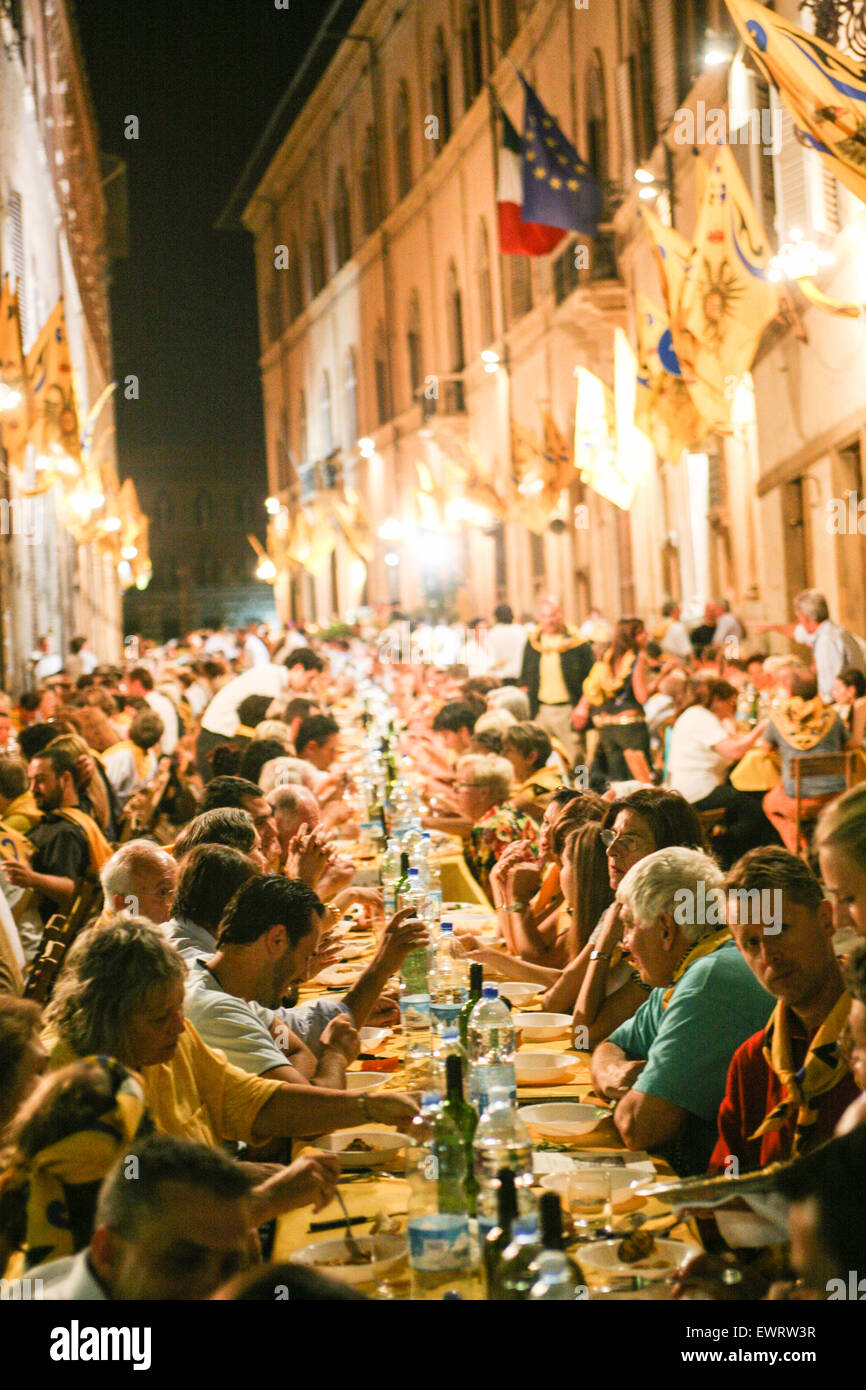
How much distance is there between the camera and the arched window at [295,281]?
166 feet

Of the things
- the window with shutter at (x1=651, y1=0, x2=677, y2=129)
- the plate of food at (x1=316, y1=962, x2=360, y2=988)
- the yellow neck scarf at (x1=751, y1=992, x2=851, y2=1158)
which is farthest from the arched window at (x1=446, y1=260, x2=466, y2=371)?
the yellow neck scarf at (x1=751, y1=992, x2=851, y2=1158)

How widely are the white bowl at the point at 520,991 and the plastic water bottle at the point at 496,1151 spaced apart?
155 centimetres

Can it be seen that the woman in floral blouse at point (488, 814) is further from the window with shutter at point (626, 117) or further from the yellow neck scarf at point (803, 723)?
the window with shutter at point (626, 117)

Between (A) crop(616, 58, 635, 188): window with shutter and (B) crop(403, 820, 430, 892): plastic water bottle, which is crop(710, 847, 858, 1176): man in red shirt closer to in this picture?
(B) crop(403, 820, 430, 892): plastic water bottle

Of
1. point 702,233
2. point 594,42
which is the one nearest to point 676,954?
point 702,233

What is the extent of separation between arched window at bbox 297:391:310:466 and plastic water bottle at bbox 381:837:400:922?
46040mm

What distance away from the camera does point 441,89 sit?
3406 cm

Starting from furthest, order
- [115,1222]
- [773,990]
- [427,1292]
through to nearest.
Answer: [773,990] → [427,1292] → [115,1222]

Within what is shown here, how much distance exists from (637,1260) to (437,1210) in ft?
1.15

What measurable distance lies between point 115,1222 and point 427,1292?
0.67m

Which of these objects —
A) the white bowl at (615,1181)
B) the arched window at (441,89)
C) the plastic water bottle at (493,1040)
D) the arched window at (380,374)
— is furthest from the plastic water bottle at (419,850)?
the arched window at (380,374)

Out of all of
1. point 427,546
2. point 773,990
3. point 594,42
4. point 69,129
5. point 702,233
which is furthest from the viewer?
point 427,546

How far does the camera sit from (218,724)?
992cm
